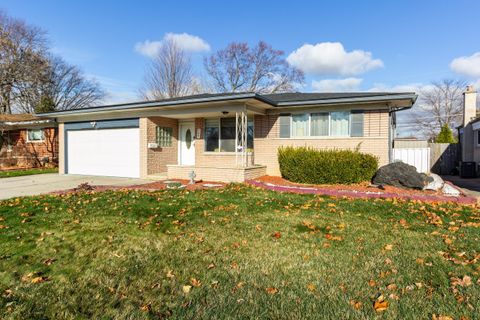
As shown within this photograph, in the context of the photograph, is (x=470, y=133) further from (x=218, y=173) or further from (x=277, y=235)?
(x=277, y=235)

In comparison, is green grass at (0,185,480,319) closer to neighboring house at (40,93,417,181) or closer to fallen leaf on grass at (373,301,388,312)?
fallen leaf on grass at (373,301,388,312)

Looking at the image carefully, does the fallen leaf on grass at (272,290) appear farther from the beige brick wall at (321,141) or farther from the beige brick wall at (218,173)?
the beige brick wall at (321,141)

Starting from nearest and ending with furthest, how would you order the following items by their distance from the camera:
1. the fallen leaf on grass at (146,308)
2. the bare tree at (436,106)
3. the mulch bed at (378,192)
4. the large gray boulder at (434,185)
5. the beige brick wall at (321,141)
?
the fallen leaf on grass at (146,308), the mulch bed at (378,192), the large gray boulder at (434,185), the beige brick wall at (321,141), the bare tree at (436,106)

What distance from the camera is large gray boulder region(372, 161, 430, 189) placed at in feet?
29.6

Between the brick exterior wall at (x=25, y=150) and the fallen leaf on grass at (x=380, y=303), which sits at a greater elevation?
the brick exterior wall at (x=25, y=150)

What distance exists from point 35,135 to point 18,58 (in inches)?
406

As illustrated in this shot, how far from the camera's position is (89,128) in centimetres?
1456

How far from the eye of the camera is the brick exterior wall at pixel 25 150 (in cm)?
1869

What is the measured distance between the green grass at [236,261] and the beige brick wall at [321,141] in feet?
15.0

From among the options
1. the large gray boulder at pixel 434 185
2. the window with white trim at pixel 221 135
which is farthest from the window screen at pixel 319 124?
the large gray boulder at pixel 434 185

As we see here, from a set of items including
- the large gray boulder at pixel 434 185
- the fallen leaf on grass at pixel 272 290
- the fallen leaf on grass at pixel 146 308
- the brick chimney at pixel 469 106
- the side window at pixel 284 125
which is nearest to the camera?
the fallen leaf on grass at pixel 146 308

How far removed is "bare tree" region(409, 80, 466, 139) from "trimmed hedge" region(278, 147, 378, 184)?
3296 cm

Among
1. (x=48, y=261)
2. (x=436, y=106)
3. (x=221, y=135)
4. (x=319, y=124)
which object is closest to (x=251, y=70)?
(x=221, y=135)

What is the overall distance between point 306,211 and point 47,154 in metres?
18.6
